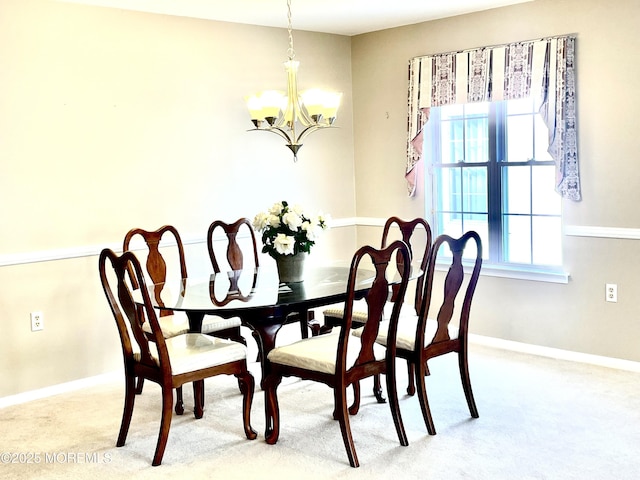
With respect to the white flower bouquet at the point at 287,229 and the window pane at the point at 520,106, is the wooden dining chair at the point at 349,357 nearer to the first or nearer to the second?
the white flower bouquet at the point at 287,229

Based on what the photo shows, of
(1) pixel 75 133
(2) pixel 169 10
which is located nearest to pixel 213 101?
(2) pixel 169 10

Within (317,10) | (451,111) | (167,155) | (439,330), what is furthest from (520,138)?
(167,155)

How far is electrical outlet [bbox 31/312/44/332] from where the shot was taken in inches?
174

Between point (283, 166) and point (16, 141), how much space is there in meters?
2.00

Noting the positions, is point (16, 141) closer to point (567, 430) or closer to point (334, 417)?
point (334, 417)

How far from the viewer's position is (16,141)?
4.31 meters

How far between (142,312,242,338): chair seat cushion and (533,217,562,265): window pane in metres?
2.10

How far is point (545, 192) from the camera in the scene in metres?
4.97

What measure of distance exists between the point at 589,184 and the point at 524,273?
756 mm

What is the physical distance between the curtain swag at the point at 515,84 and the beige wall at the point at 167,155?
8cm

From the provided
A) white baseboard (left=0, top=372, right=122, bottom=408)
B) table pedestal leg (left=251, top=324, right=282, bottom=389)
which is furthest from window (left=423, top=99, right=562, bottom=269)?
white baseboard (left=0, top=372, right=122, bottom=408)

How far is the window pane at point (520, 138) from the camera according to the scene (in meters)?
5.00

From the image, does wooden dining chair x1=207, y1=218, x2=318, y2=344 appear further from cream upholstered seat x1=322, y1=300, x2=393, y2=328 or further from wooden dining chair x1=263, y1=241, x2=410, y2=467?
wooden dining chair x1=263, y1=241, x2=410, y2=467

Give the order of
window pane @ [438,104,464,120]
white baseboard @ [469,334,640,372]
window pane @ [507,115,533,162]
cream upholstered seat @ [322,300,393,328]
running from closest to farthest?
1. cream upholstered seat @ [322,300,393,328]
2. white baseboard @ [469,334,640,372]
3. window pane @ [507,115,533,162]
4. window pane @ [438,104,464,120]
